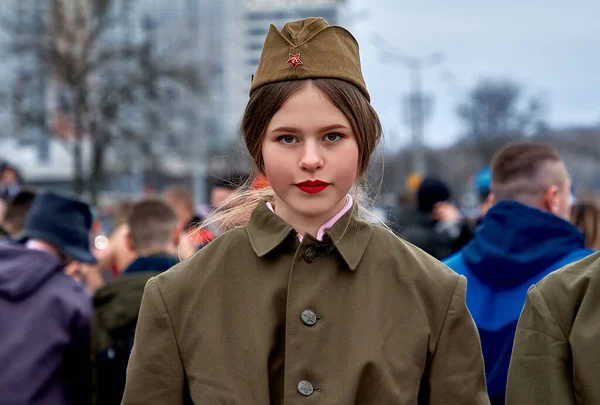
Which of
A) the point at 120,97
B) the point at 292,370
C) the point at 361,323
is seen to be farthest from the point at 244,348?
the point at 120,97

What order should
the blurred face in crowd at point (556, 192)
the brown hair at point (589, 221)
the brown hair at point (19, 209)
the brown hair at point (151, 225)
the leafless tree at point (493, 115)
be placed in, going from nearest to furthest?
the blurred face in crowd at point (556, 192), the brown hair at point (589, 221), the brown hair at point (151, 225), the brown hair at point (19, 209), the leafless tree at point (493, 115)

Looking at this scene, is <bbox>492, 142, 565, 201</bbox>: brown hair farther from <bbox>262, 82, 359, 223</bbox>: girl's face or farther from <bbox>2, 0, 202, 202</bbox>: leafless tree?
<bbox>2, 0, 202, 202</bbox>: leafless tree

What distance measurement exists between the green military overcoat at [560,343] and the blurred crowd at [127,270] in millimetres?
783

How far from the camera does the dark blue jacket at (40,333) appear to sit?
14.5 ft

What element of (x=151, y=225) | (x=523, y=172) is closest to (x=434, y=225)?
(x=151, y=225)

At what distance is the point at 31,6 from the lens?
25641 millimetres

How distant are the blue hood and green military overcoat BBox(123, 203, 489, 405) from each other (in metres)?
A: 1.37

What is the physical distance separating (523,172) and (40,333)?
2.49 meters

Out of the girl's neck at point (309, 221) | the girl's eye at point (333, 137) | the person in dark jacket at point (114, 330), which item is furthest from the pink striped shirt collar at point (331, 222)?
the person in dark jacket at point (114, 330)

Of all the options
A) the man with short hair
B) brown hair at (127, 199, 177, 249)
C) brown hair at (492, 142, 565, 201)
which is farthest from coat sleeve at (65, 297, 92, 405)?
brown hair at (492, 142, 565, 201)

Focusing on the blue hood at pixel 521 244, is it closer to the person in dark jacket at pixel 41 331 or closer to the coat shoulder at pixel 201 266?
the coat shoulder at pixel 201 266

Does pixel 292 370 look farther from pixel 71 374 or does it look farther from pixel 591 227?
pixel 591 227

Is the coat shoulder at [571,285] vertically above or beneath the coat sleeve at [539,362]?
above

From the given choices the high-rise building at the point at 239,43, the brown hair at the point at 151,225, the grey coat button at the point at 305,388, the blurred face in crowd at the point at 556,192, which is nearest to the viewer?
the grey coat button at the point at 305,388
